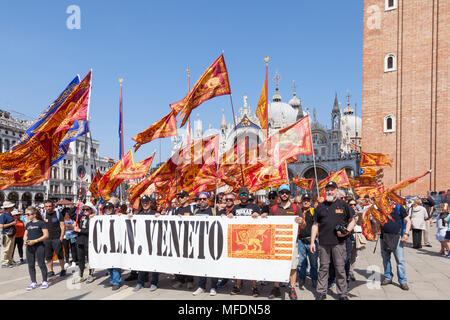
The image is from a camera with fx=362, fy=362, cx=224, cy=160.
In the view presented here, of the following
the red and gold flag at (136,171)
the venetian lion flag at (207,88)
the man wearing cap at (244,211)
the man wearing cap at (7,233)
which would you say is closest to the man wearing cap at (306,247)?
the man wearing cap at (244,211)

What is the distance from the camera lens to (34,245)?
7.85m

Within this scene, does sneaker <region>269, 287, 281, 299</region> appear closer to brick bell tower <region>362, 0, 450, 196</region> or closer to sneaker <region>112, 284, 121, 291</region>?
sneaker <region>112, 284, 121, 291</region>

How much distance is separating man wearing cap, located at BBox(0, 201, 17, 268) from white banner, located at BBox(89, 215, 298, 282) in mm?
4525

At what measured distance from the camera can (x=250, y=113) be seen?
6656 cm

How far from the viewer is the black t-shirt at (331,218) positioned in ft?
20.7

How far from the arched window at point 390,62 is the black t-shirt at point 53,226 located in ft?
90.2

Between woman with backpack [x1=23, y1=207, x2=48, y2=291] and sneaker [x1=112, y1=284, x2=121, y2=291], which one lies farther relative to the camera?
woman with backpack [x1=23, y1=207, x2=48, y2=291]

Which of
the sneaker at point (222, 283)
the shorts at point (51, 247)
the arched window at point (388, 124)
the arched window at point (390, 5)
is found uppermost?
the arched window at point (390, 5)

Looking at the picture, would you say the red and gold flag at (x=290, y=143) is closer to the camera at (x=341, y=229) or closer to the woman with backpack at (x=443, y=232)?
the camera at (x=341, y=229)

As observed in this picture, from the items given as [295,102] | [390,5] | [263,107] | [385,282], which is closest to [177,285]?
[385,282]

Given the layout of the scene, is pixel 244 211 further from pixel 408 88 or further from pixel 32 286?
pixel 408 88

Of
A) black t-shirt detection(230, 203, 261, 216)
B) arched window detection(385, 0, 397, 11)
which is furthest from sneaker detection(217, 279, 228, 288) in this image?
arched window detection(385, 0, 397, 11)

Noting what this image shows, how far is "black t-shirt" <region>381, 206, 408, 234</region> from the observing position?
754 centimetres

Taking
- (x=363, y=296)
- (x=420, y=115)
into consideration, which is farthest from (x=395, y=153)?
(x=363, y=296)
